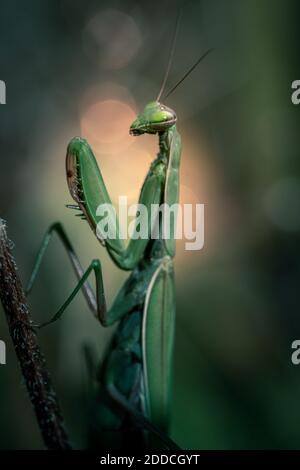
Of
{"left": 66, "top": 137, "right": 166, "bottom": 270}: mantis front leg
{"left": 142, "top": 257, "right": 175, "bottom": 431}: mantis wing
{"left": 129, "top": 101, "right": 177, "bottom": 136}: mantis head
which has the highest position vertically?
{"left": 129, "top": 101, "right": 177, "bottom": 136}: mantis head

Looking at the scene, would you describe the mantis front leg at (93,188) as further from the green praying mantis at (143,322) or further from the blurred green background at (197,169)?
the blurred green background at (197,169)

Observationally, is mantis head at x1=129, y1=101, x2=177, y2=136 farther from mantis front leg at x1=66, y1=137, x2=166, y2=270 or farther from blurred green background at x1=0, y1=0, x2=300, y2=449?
blurred green background at x1=0, y1=0, x2=300, y2=449

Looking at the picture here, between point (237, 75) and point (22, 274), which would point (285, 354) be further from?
point (237, 75)

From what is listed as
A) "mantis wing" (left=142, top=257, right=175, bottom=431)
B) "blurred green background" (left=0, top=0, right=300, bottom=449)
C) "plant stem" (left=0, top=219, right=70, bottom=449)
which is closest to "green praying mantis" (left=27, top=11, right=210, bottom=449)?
"mantis wing" (left=142, top=257, right=175, bottom=431)

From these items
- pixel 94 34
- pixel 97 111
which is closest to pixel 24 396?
pixel 97 111

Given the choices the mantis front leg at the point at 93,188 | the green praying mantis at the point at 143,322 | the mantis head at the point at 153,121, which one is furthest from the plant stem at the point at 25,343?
the mantis head at the point at 153,121

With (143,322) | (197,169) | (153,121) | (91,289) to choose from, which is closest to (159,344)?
(143,322)
